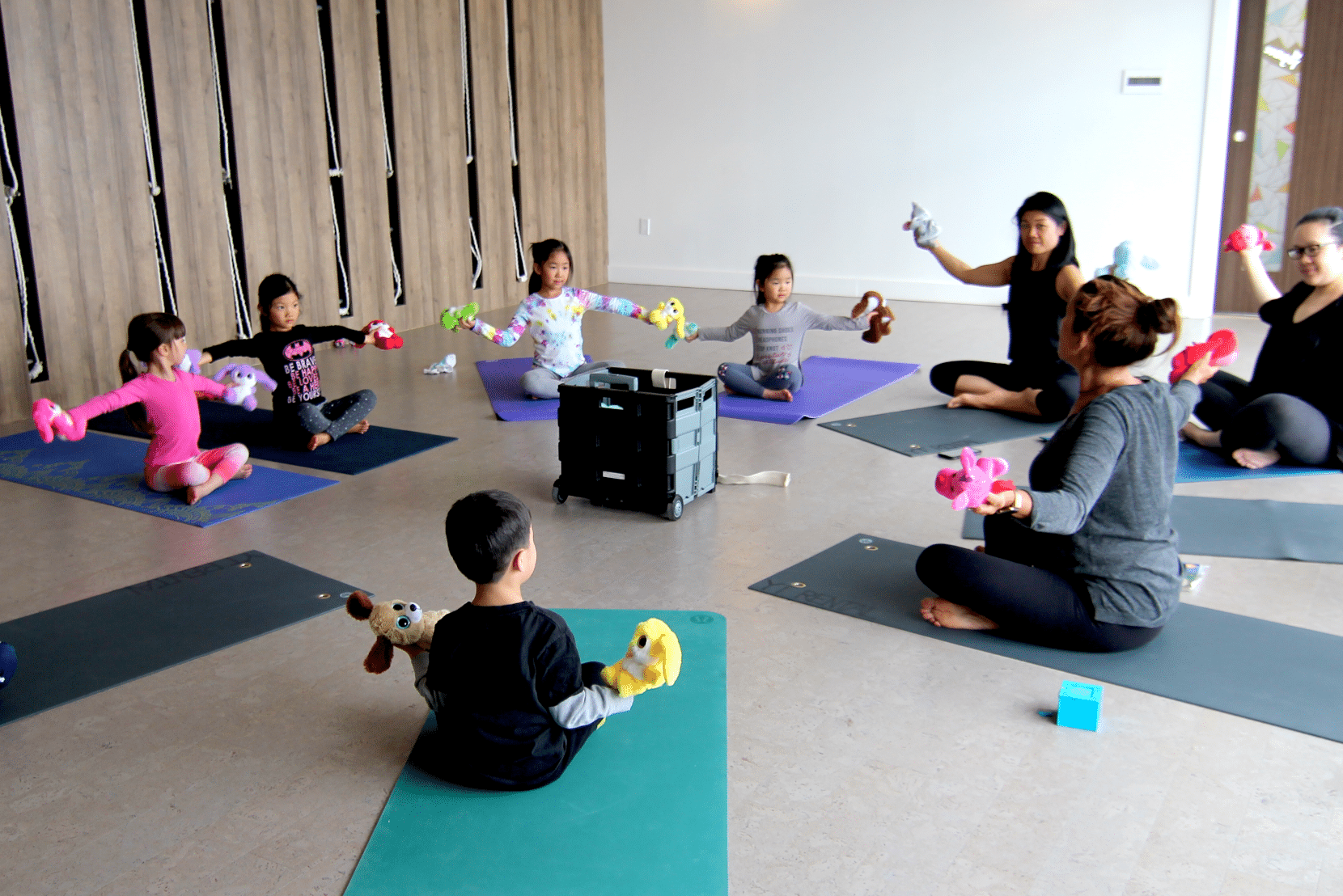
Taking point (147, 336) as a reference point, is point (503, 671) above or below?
below

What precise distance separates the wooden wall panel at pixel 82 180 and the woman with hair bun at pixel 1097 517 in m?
4.33

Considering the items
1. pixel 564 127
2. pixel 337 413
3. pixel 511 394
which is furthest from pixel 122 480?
pixel 564 127

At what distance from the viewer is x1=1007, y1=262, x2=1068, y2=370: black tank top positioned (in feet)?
15.2

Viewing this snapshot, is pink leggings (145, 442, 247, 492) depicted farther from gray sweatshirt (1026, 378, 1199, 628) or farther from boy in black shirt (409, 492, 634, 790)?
gray sweatshirt (1026, 378, 1199, 628)

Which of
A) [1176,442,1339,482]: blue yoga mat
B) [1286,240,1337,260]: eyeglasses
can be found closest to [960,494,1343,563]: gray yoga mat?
[1176,442,1339,482]: blue yoga mat

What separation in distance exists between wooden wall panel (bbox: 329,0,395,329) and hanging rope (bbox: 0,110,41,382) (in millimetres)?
2064

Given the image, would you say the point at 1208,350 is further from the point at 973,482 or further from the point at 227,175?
the point at 227,175

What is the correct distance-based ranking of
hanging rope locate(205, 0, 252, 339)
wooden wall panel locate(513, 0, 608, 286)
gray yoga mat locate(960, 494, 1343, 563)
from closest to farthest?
gray yoga mat locate(960, 494, 1343, 563) < hanging rope locate(205, 0, 252, 339) < wooden wall panel locate(513, 0, 608, 286)

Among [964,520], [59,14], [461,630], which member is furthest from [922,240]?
[59,14]

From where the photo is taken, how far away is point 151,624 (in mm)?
2752

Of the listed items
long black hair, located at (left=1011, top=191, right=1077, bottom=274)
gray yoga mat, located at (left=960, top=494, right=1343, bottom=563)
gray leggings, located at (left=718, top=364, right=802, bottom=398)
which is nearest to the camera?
gray yoga mat, located at (left=960, top=494, right=1343, bottom=563)

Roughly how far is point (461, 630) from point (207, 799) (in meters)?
0.62

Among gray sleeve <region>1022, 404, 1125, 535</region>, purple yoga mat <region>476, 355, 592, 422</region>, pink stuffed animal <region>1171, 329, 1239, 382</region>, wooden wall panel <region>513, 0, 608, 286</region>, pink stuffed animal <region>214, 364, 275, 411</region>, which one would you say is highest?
wooden wall panel <region>513, 0, 608, 286</region>

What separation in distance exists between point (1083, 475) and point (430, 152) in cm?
600
